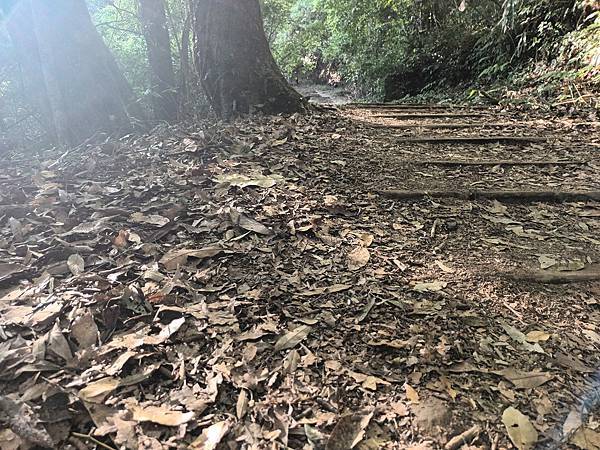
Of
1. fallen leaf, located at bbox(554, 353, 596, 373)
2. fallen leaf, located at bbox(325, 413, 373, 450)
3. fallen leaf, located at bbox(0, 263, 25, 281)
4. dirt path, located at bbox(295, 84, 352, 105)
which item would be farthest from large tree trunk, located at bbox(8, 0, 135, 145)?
dirt path, located at bbox(295, 84, 352, 105)

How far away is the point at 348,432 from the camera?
1161 mm

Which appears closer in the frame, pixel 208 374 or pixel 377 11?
pixel 208 374

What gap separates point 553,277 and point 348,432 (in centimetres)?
124

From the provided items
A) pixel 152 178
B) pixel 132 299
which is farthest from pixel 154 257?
pixel 152 178

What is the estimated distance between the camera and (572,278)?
6.22 ft

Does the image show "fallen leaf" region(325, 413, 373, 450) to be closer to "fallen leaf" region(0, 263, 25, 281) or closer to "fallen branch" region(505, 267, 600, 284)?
"fallen branch" region(505, 267, 600, 284)

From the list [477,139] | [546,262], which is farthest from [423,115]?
[546,262]

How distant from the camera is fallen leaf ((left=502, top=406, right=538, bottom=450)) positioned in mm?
1151

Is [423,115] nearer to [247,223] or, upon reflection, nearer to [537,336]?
[247,223]

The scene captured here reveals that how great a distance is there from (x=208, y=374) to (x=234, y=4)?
12.5 feet

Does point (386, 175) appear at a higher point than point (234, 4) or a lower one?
lower

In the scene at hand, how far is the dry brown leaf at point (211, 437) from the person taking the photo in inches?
43.4

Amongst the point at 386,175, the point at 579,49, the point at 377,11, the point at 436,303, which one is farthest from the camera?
the point at 377,11

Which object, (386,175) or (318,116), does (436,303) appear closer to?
(386,175)
